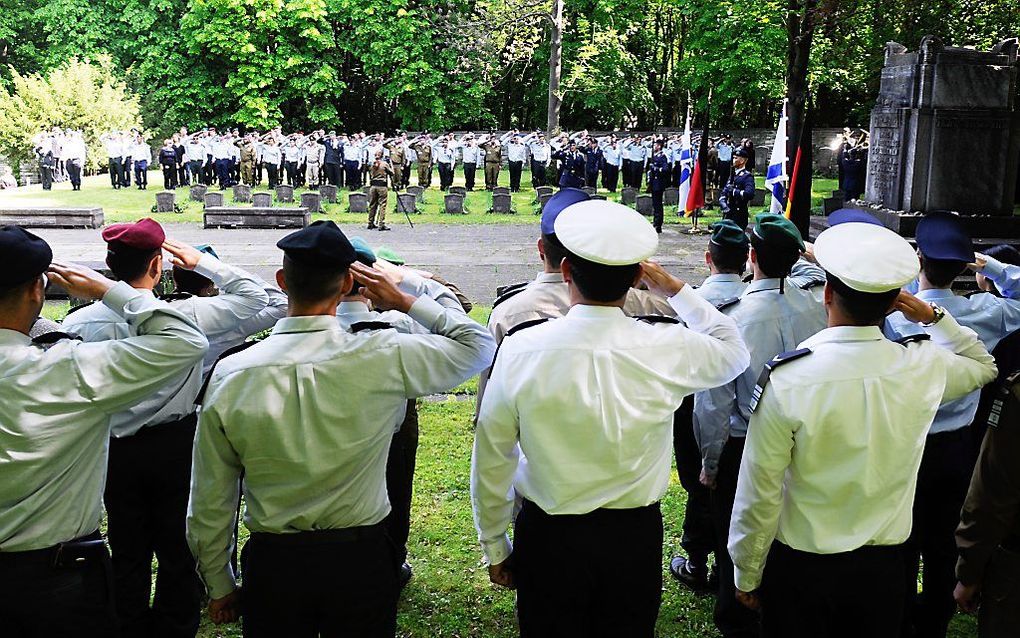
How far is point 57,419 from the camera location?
2.94 metres

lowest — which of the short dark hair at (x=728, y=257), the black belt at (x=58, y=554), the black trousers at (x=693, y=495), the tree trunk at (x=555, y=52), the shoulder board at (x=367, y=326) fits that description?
the black trousers at (x=693, y=495)

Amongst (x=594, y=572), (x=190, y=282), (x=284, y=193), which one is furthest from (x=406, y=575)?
(x=284, y=193)

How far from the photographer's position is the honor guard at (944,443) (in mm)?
4168

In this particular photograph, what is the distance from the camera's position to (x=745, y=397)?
4430mm

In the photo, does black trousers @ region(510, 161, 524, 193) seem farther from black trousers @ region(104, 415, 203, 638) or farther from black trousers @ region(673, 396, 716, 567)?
black trousers @ region(104, 415, 203, 638)

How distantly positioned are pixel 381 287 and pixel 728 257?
232 centimetres

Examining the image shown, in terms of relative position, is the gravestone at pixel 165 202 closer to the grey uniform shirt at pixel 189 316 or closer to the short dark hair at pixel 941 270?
the grey uniform shirt at pixel 189 316

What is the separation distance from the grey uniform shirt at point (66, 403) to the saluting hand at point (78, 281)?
0.04 meters

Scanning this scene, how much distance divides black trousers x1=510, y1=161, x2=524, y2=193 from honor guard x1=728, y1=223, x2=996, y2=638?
2882 cm

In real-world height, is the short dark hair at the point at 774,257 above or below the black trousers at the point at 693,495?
above

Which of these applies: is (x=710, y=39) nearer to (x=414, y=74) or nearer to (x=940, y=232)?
(x=414, y=74)

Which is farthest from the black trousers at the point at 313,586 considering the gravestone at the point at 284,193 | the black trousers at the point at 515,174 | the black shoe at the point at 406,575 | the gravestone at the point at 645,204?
the black trousers at the point at 515,174

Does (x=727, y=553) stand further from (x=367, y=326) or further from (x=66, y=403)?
(x=66, y=403)

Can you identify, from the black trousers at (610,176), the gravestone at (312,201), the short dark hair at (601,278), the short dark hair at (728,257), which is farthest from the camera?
the black trousers at (610,176)
